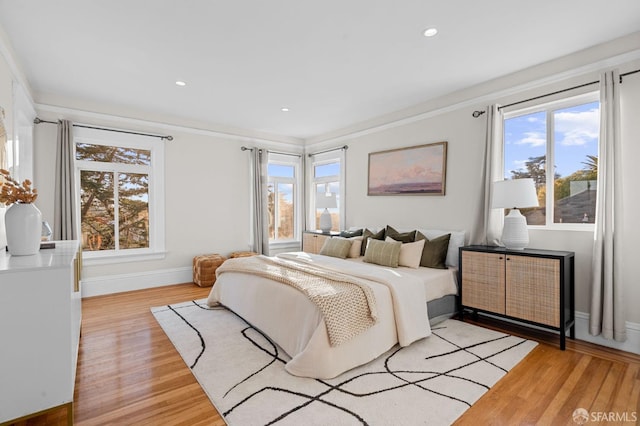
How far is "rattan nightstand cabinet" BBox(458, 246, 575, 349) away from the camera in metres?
2.79

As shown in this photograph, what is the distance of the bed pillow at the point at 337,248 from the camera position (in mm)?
4277

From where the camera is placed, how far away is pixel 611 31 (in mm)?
2662

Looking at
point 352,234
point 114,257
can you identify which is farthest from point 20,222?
point 352,234

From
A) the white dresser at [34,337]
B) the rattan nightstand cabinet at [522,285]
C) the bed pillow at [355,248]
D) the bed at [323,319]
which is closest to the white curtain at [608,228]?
the rattan nightstand cabinet at [522,285]

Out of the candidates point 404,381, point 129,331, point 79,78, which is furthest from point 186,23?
point 404,381

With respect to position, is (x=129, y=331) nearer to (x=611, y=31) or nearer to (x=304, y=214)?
(x=304, y=214)

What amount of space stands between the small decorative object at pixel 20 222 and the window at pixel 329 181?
404cm

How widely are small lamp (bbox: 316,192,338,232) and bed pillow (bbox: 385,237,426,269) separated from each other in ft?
6.58

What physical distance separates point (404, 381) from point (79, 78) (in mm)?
4417

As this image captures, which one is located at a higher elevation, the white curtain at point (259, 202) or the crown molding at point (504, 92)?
the crown molding at point (504, 92)

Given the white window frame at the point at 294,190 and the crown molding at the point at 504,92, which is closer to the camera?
the crown molding at the point at 504,92

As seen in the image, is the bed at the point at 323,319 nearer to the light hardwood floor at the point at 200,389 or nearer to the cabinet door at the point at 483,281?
the cabinet door at the point at 483,281

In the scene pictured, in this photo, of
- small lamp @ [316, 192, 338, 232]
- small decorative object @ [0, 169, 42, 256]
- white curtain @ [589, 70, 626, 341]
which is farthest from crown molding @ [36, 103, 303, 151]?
white curtain @ [589, 70, 626, 341]

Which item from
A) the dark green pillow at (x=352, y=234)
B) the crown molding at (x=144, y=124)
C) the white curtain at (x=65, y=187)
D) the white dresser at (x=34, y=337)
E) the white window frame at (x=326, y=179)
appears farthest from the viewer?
the white window frame at (x=326, y=179)
